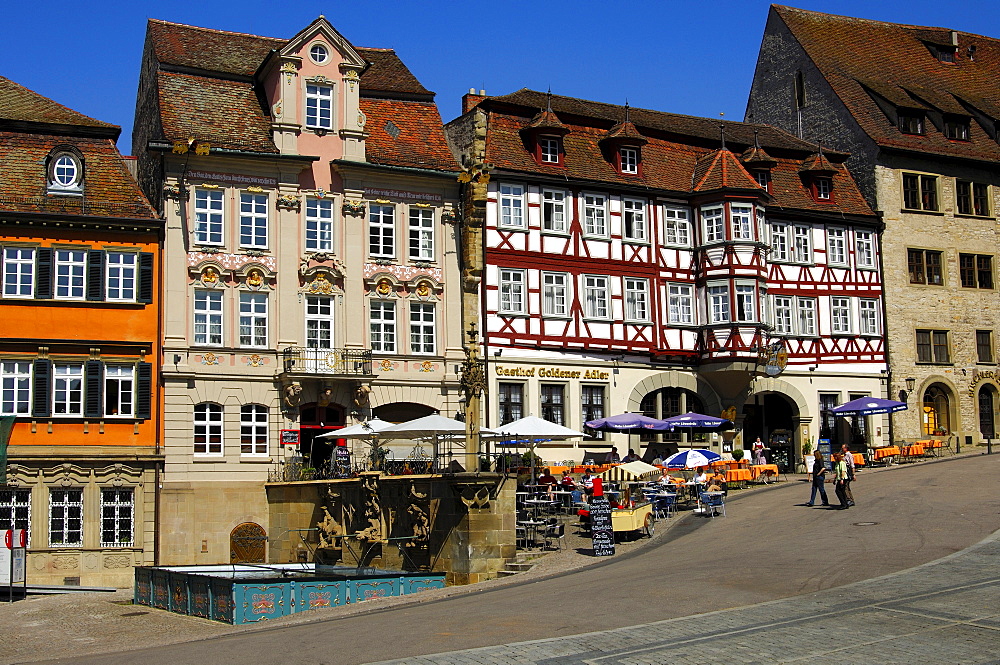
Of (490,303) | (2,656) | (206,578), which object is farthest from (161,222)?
(2,656)

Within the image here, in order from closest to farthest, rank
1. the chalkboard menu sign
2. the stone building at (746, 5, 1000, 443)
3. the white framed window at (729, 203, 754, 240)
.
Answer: the chalkboard menu sign
the white framed window at (729, 203, 754, 240)
the stone building at (746, 5, 1000, 443)

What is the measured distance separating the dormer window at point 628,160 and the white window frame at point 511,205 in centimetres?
457

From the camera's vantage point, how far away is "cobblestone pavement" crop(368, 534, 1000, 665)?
17.7m

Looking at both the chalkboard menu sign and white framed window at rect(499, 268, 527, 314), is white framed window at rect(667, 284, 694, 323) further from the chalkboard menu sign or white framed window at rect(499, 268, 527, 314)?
the chalkboard menu sign

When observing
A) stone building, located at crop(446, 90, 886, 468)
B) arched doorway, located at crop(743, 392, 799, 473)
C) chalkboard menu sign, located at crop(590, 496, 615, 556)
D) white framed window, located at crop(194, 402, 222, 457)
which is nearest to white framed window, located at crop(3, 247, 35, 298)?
white framed window, located at crop(194, 402, 222, 457)

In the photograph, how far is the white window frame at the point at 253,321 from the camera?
3909 cm

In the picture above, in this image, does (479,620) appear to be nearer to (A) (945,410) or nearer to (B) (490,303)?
(B) (490,303)

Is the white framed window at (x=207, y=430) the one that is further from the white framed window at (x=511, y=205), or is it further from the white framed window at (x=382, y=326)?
the white framed window at (x=511, y=205)

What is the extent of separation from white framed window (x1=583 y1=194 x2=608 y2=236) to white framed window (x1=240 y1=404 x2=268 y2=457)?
43.3 feet

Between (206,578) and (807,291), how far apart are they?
29034 mm

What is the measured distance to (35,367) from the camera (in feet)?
120

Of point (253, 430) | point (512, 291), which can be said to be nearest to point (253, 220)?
point (253, 430)

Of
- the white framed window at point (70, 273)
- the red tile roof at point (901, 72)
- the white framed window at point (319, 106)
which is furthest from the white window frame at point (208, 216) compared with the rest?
the red tile roof at point (901, 72)

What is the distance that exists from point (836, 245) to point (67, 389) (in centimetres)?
2850
